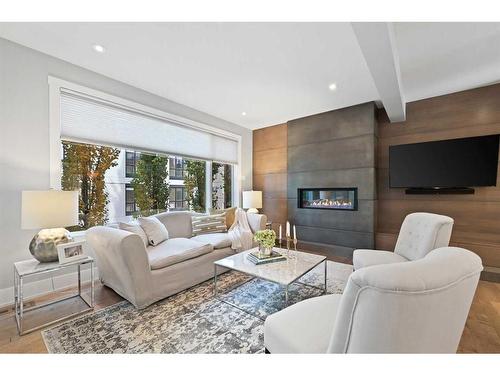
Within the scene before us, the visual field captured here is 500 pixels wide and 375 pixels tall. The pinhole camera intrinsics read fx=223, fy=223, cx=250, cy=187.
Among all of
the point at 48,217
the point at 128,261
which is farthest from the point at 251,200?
the point at 48,217

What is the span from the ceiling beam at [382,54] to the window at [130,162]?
3126 millimetres

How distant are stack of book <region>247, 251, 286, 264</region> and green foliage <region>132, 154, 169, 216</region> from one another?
74.5 inches

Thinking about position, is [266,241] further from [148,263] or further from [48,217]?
[48,217]

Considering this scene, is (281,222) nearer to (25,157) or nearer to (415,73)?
(415,73)

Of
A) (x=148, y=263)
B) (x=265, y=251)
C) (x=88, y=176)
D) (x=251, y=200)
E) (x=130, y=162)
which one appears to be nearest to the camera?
(x=148, y=263)

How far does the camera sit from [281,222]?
4.79 m

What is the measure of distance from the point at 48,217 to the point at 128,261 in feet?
2.49

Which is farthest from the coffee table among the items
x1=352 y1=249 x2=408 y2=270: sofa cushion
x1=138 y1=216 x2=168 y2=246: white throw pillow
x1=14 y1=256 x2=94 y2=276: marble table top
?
x1=14 y1=256 x2=94 y2=276: marble table top

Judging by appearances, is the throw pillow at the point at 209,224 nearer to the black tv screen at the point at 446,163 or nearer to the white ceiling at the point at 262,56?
the white ceiling at the point at 262,56

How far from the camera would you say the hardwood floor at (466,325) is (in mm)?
1577

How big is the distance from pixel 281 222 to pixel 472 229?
9.75 feet

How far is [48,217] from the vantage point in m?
1.89

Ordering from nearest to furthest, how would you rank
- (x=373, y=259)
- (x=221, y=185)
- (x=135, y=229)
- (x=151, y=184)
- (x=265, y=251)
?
(x=373, y=259) → (x=265, y=251) → (x=135, y=229) → (x=151, y=184) → (x=221, y=185)
